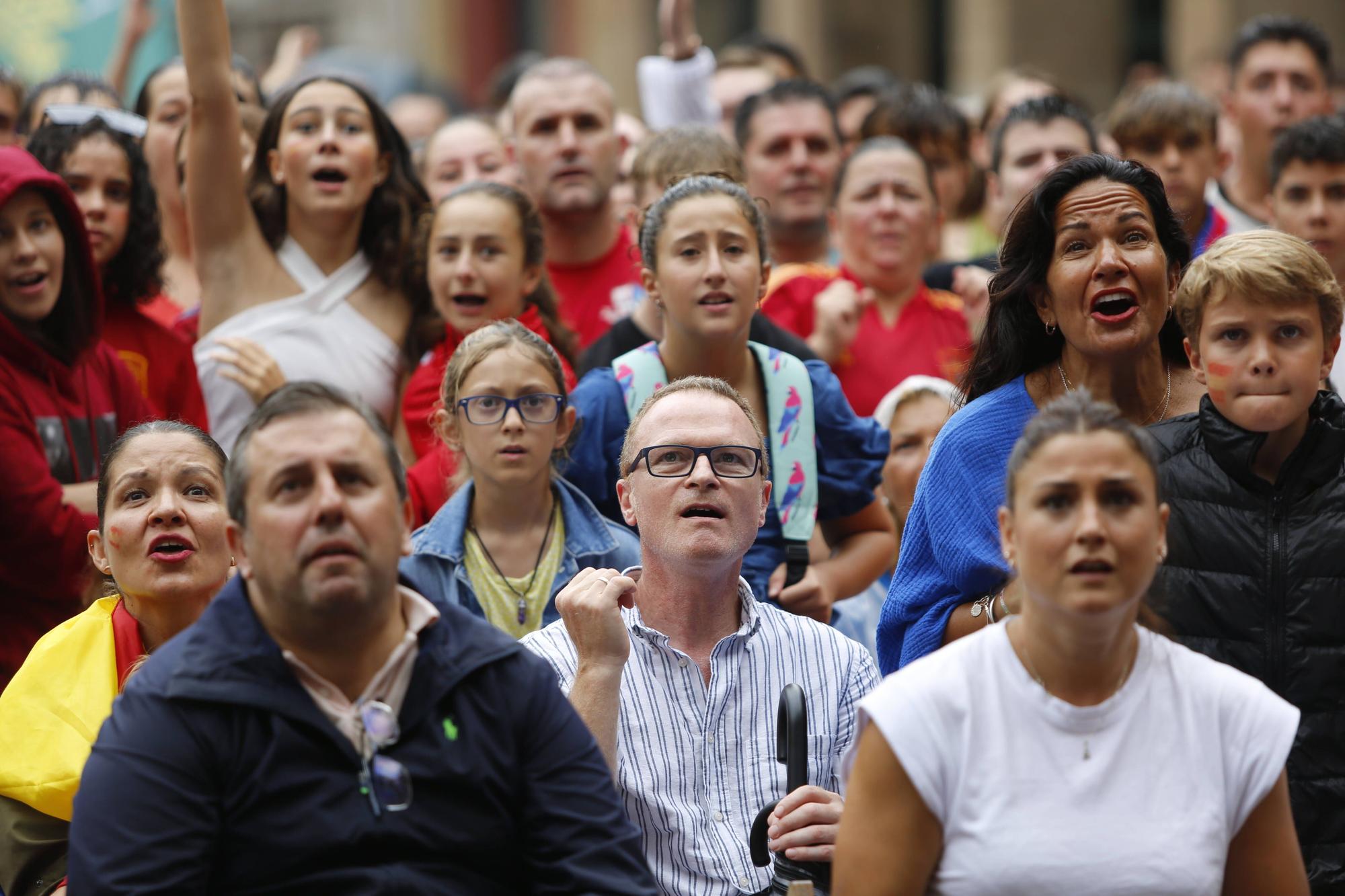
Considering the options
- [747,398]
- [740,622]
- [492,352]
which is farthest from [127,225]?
[740,622]

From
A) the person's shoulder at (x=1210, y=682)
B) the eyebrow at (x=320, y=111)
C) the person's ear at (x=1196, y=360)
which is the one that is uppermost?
the eyebrow at (x=320, y=111)

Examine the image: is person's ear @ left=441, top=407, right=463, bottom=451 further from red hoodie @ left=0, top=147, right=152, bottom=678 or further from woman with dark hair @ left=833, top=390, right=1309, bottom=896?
woman with dark hair @ left=833, top=390, right=1309, bottom=896

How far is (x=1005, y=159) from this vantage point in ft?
20.4

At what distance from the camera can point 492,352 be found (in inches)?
177

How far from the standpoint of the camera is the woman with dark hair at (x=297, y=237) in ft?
17.0

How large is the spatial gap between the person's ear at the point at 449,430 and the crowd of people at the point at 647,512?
2 cm

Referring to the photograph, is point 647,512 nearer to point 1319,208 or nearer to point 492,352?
point 492,352

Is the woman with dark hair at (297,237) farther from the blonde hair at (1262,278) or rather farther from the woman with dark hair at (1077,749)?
the woman with dark hair at (1077,749)

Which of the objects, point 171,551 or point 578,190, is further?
point 578,190

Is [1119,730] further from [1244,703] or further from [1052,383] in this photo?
[1052,383]

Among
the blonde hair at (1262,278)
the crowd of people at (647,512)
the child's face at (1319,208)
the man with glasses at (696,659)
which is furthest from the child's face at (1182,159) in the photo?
the man with glasses at (696,659)

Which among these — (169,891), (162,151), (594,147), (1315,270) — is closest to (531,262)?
(594,147)

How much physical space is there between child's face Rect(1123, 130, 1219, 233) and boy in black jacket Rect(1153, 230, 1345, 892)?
8.01ft

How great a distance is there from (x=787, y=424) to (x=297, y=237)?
1.88 metres
